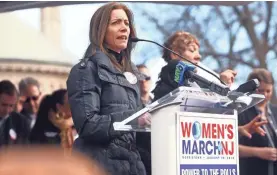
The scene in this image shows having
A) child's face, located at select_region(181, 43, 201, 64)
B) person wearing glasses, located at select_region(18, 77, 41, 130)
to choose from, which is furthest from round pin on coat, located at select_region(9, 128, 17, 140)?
child's face, located at select_region(181, 43, 201, 64)

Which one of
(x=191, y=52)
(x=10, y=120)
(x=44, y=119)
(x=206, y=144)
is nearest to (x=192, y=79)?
(x=206, y=144)

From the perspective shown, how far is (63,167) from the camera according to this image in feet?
4.29

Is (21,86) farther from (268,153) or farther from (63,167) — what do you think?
(63,167)

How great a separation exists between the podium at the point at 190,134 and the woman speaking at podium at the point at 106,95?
377 mm

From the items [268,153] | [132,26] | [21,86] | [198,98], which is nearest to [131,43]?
[132,26]

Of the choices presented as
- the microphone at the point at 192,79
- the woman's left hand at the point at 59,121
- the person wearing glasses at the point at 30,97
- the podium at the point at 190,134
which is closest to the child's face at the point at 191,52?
the microphone at the point at 192,79

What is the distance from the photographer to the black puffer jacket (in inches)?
141

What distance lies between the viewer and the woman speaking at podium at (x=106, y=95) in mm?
3582

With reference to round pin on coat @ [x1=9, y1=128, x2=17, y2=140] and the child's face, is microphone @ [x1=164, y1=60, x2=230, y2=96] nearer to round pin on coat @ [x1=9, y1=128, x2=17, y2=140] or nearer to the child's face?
the child's face

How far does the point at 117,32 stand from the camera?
12.5 feet

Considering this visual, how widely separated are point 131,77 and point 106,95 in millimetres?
189

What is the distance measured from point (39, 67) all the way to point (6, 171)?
2048 cm

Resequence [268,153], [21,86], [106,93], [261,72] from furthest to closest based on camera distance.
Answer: [21,86] → [261,72] → [268,153] → [106,93]

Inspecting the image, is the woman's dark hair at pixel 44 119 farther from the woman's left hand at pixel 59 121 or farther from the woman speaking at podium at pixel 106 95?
the woman speaking at podium at pixel 106 95
